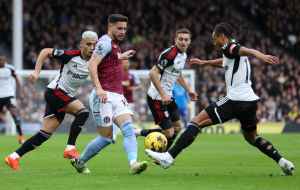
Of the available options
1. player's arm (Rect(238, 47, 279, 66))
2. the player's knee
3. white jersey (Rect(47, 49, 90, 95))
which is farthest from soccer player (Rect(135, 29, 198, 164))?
player's arm (Rect(238, 47, 279, 66))

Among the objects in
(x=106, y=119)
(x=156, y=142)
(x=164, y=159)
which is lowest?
(x=156, y=142)

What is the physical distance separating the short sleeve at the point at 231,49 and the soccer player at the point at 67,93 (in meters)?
2.38

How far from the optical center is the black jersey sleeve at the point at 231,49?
5.60m

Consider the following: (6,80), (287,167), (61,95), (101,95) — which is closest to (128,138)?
(101,95)

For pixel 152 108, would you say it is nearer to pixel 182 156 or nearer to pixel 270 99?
pixel 182 156

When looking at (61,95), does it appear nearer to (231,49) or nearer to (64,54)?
(64,54)

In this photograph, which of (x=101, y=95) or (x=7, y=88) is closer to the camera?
(x=101, y=95)

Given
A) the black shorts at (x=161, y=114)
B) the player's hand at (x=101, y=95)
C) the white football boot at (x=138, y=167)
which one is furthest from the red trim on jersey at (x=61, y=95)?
the white football boot at (x=138, y=167)

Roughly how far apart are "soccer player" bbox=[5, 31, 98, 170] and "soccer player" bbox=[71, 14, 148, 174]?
1.14 metres

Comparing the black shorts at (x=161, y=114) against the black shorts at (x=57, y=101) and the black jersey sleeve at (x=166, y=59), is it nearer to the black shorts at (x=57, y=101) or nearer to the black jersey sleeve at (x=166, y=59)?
the black jersey sleeve at (x=166, y=59)

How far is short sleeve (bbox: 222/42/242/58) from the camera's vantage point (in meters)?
5.60

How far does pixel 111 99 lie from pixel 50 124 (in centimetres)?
167

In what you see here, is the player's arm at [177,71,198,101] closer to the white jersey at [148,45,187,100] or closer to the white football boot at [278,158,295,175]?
the white jersey at [148,45,187,100]

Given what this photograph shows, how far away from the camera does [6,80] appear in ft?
42.2
